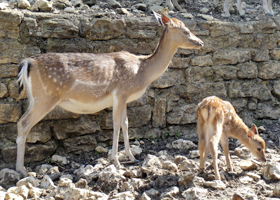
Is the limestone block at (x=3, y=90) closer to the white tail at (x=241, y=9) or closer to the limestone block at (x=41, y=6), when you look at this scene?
the limestone block at (x=41, y=6)

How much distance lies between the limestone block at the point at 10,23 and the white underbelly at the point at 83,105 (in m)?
1.49

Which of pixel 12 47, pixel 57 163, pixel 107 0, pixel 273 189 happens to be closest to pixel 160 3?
pixel 107 0

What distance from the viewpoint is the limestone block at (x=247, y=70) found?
305 inches

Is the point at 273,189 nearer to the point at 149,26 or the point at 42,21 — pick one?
the point at 149,26

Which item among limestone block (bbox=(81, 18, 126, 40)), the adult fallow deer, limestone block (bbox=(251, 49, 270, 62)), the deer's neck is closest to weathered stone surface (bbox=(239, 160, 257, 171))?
the adult fallow deer

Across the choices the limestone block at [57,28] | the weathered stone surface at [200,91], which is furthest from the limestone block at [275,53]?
the limestone block at [57,28]

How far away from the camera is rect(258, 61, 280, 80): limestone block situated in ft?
25.9

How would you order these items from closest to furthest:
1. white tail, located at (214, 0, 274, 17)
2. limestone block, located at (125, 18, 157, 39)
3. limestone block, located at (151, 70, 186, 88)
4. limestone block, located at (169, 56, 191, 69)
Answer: limestone block, located at (125, 18, 157, 39), limestone block, located at (151, 70, 186, 88), limestone block, located at (169, 56, 191, 69), white tail, located at (214, 0, 274, 17)

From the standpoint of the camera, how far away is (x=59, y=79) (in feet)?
18.3

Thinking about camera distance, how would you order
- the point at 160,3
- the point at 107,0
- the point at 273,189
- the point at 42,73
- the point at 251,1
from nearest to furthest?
the point at 273,189
the point at 42,73
the point at 107,0
the point at 160,3
the point at 251,1

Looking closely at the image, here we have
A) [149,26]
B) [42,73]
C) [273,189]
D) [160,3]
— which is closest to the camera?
[273,189]

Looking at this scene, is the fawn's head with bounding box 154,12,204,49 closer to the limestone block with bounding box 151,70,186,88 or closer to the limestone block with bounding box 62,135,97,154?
the limestone block with bounding box 151,70,186,88

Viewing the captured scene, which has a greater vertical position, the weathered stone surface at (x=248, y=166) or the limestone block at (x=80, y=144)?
the weathered stone surface at (x=248, y=166)

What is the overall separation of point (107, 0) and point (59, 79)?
277 cm
